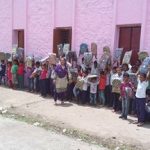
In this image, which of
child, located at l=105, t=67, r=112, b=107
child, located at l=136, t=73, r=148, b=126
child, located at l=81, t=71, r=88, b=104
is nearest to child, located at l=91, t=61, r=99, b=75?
child, located at l=81, t=71, r=88, b=104

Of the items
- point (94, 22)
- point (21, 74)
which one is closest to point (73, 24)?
point (94, 22)

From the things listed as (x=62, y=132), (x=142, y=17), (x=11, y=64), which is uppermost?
(x=142, y=17)

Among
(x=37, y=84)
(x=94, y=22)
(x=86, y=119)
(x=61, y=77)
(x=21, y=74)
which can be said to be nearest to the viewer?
(x=86, y=119)

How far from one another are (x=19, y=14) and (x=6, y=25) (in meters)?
1.18

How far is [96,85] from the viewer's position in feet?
34.4

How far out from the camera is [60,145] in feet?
22.4

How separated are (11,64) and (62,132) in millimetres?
6894

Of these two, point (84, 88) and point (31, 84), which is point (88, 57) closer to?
point (84, 88)

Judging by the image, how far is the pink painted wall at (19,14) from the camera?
47.3 feet

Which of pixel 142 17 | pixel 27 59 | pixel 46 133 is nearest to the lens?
pixel 46 133

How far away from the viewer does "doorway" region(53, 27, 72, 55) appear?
12742mm

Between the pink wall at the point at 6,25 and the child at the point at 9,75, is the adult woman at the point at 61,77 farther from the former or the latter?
the pink wall at the point at 6,25

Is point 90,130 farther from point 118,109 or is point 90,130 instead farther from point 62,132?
point 118,109

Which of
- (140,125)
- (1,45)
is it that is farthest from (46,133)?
(1,45)
